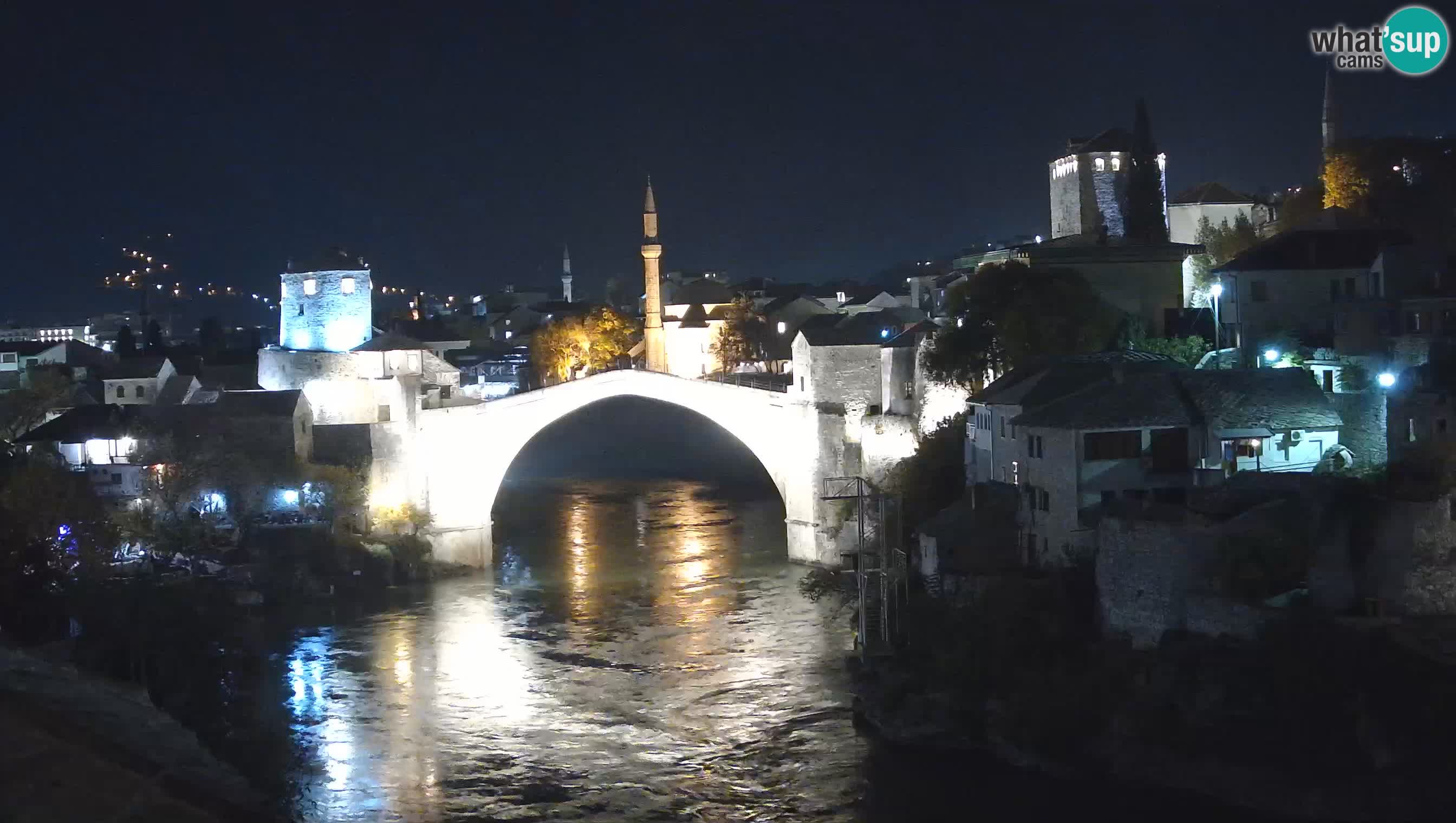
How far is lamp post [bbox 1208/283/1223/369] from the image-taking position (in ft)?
64.4

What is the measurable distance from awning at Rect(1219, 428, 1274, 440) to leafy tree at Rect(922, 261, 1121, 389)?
4.62 meters

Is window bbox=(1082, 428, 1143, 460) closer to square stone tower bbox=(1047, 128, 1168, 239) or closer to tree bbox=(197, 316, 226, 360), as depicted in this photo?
square stone tower bbox=(1047, 128, 1168, 239)

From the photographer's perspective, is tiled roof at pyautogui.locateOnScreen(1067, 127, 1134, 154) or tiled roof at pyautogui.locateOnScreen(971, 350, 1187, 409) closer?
tiled roof at pyautogui.locateOnScreen(971, 350, 1187, 409)

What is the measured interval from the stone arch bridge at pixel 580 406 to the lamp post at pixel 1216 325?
528 centimetres

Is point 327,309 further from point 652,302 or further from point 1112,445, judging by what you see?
point 1112,445

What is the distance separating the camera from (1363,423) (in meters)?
16.3

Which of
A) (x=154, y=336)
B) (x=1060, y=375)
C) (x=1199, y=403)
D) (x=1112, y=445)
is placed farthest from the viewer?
(x=154, y=336)

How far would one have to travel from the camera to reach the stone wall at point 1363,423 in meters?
16.2

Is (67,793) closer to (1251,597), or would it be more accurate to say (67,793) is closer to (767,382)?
(1251,597)

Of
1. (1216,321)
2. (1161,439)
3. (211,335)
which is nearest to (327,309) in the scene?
(1216,321)

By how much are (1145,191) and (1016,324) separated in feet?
17.2

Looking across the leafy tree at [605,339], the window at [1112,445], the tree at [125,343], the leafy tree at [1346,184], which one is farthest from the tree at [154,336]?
the window at [1112,445]

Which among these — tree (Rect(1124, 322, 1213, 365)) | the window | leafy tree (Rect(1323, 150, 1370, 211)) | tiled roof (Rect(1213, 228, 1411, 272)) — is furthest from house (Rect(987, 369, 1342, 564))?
leafy tree (Rect(1323, 150, 1370, 211))

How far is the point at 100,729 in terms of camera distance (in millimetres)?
13688
